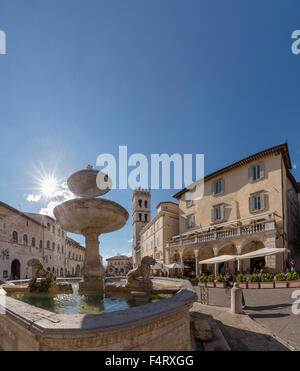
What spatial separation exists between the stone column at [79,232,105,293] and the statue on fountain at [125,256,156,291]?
1.35 metres

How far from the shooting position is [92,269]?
7848mm

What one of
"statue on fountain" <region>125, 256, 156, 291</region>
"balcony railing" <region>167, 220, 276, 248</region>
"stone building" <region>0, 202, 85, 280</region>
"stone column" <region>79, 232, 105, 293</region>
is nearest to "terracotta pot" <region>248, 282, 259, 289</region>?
"balcony railing" <region>167, 220, 276, 248</region>

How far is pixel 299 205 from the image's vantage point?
110 ft

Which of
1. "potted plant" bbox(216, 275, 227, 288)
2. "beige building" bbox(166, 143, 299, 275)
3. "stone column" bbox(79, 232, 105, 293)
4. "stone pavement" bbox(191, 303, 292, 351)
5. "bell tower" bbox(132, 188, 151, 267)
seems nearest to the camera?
"stone pavement" bbox(191, 303, 292, 351)

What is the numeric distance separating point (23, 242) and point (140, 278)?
2736 centimetres

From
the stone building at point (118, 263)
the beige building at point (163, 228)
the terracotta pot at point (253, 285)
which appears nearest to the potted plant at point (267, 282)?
the terracotta pot at point (253, 285)

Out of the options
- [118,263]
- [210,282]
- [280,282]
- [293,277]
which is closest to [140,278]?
[280,282]

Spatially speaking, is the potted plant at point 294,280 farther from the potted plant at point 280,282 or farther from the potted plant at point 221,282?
the potted plant at point 221,282

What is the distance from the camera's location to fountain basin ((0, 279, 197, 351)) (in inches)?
105

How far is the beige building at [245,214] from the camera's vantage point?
826 inches

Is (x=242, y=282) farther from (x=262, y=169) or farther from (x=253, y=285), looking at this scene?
(x=262, y=169)

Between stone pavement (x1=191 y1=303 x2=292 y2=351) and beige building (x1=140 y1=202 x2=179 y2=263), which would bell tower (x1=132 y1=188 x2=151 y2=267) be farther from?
stone pavement (x1=191 y1=303 x2=292 y2=351)
